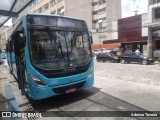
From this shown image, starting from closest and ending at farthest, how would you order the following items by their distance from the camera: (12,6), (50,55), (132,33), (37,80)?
(37,80), (50,55), (12,6), (132,33)

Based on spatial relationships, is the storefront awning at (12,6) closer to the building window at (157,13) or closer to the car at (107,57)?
the car at (107,57)

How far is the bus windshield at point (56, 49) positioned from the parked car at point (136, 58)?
14563mm

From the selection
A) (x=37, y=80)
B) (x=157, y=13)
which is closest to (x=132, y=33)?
(x=157, y=13)

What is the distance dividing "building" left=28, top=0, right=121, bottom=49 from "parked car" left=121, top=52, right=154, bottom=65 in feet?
86.9

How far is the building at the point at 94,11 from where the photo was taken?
49031 mm

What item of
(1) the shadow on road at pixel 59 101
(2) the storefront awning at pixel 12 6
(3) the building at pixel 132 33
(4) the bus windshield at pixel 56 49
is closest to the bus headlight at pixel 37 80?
(4) the bus windshield at pixel 56 49

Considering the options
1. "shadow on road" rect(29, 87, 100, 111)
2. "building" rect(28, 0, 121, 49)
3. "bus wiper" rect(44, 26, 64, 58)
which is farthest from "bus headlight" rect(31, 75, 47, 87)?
"building" rect(28, 0, 121, 49)

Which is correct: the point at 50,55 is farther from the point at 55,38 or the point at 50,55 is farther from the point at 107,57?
the point at 107,57

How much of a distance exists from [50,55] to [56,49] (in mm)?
319

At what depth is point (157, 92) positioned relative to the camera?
728cm

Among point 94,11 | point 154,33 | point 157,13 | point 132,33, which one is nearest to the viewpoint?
point 157,13

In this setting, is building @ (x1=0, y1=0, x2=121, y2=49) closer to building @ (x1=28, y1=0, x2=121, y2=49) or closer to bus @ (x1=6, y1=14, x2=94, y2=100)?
building @ (x1=28, y1=0, x2=121, y2=49)

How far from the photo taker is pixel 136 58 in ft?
66.2

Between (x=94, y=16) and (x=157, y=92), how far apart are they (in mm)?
48238
